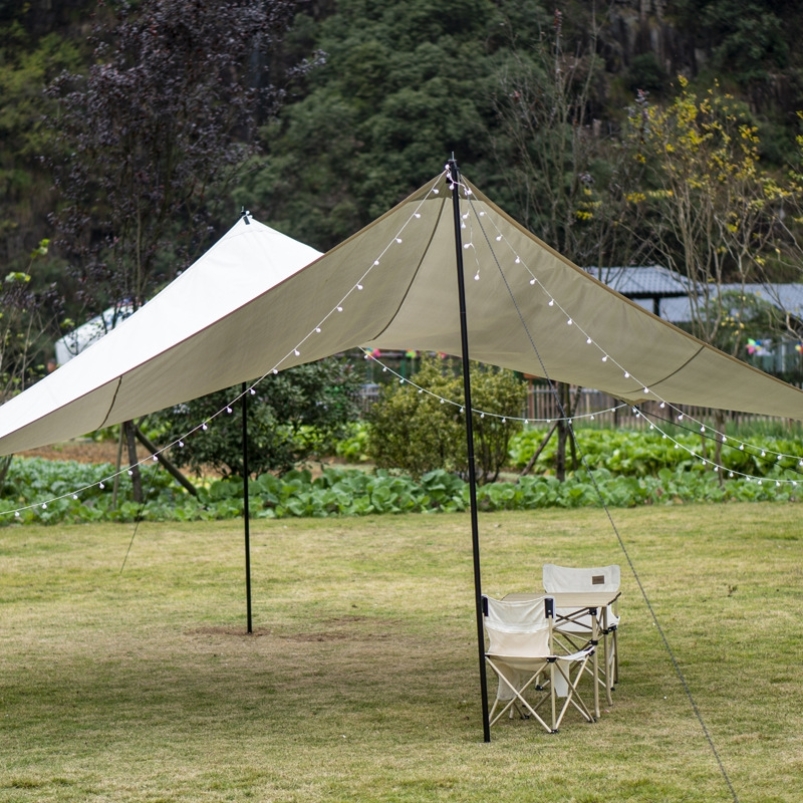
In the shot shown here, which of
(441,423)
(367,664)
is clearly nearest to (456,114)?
(441,423)

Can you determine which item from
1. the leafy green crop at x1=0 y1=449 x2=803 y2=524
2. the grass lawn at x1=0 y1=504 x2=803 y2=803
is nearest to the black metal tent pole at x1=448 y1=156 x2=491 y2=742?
the grass lawn at x1=0 y1=504 x2=803 y2=803

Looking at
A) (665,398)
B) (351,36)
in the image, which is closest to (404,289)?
(665,398)

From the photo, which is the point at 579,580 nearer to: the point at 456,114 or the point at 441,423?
the point at 441,423

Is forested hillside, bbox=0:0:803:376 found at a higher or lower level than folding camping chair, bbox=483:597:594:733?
higher

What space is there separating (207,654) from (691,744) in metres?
2.99

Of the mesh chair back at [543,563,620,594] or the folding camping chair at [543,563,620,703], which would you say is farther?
the mesh chair back at [543,563,620,594]

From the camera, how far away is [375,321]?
6.57m

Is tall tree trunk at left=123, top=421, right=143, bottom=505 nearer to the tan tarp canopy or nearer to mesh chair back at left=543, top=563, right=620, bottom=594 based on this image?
the tan tarp canopy

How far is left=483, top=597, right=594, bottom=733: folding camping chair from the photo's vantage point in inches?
194

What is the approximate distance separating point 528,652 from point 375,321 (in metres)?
2.34

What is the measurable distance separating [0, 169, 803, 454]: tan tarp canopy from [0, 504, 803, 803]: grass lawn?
4.51 ft

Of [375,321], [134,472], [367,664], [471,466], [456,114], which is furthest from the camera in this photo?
[456,114]

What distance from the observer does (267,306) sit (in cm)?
521

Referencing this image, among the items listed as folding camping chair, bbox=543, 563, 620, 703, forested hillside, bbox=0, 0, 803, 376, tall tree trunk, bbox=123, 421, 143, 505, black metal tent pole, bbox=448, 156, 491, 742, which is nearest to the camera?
black metal tent pole, bbox=448, 156, 491, 742
